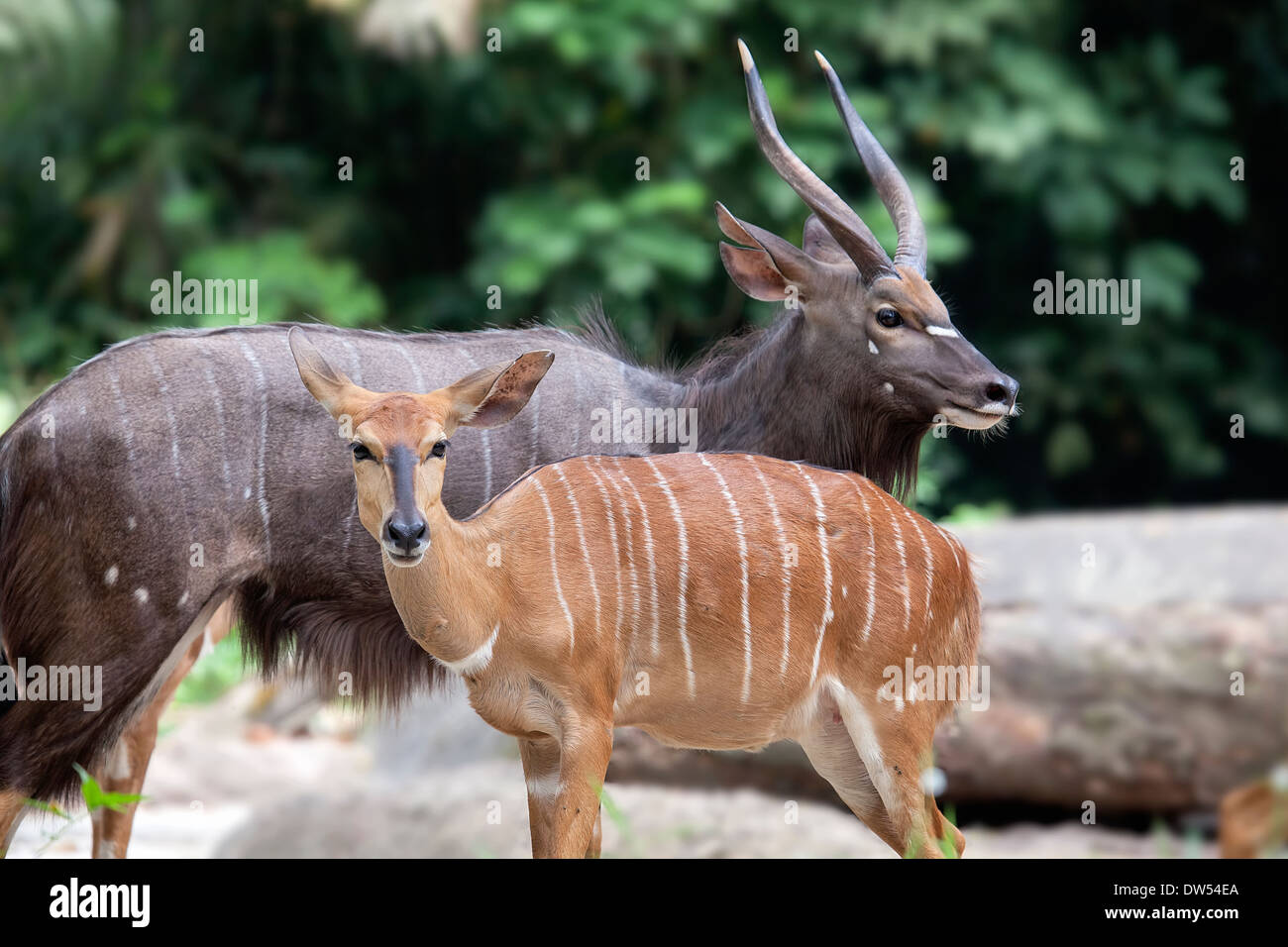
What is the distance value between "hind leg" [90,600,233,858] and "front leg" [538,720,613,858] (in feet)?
4.96

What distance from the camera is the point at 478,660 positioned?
10.8 feet

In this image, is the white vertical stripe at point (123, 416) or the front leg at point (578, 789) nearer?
the front leg at point (578, 789)

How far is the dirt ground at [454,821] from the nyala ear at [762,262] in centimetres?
216

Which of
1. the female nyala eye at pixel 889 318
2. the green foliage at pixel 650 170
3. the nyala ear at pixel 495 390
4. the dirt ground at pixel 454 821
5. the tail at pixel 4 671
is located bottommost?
the dirt ground at pixel 454 821

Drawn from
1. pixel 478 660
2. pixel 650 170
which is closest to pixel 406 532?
pixel 478 660

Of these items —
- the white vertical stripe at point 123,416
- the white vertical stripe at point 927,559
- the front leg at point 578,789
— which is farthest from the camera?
the white vertical stripe at point 123,416

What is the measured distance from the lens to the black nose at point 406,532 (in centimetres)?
298

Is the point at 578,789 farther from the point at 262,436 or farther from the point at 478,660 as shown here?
the point at 262,436

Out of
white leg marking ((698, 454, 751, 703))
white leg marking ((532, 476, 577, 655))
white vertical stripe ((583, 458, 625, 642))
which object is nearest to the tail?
white leg marking ((532, 476, 577, 655))

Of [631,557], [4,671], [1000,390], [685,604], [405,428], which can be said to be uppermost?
[1000,390]

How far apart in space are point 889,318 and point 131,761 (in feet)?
8.48

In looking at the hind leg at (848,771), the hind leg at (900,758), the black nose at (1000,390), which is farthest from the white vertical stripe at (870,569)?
the black nose at (1000,390)

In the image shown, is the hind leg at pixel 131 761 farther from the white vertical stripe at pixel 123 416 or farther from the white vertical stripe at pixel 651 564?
the white vertical stripe at pixel 651 564

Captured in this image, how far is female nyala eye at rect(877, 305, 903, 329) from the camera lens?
3.85 m
